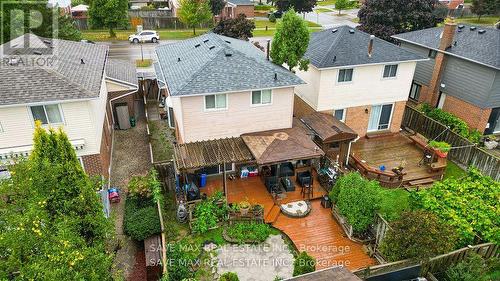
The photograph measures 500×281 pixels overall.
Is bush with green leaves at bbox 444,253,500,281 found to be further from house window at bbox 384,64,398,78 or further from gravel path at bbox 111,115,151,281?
gravel path at bbox 111,115,151,281

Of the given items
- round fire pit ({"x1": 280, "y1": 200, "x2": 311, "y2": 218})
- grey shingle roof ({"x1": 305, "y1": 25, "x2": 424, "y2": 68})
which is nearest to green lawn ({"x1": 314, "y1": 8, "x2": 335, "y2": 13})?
grey shingle roof ({"x1": 305, "y1": 25, "x2": 424, "y2": 68})

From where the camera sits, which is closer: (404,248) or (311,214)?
(404,248)

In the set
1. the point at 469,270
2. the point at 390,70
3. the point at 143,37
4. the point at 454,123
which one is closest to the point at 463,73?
the point at 454,123

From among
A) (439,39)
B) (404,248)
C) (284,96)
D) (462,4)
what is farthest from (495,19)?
(404,248)

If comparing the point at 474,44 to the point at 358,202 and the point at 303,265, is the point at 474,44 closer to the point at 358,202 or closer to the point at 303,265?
the point at 358,202

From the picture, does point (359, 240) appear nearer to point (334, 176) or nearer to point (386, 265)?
point (386, 265)

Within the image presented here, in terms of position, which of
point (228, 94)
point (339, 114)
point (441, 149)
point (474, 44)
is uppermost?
point (474, 44)

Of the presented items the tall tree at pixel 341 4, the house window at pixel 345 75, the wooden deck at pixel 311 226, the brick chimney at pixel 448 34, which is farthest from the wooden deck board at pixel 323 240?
the tall tree at pixel 341 4
